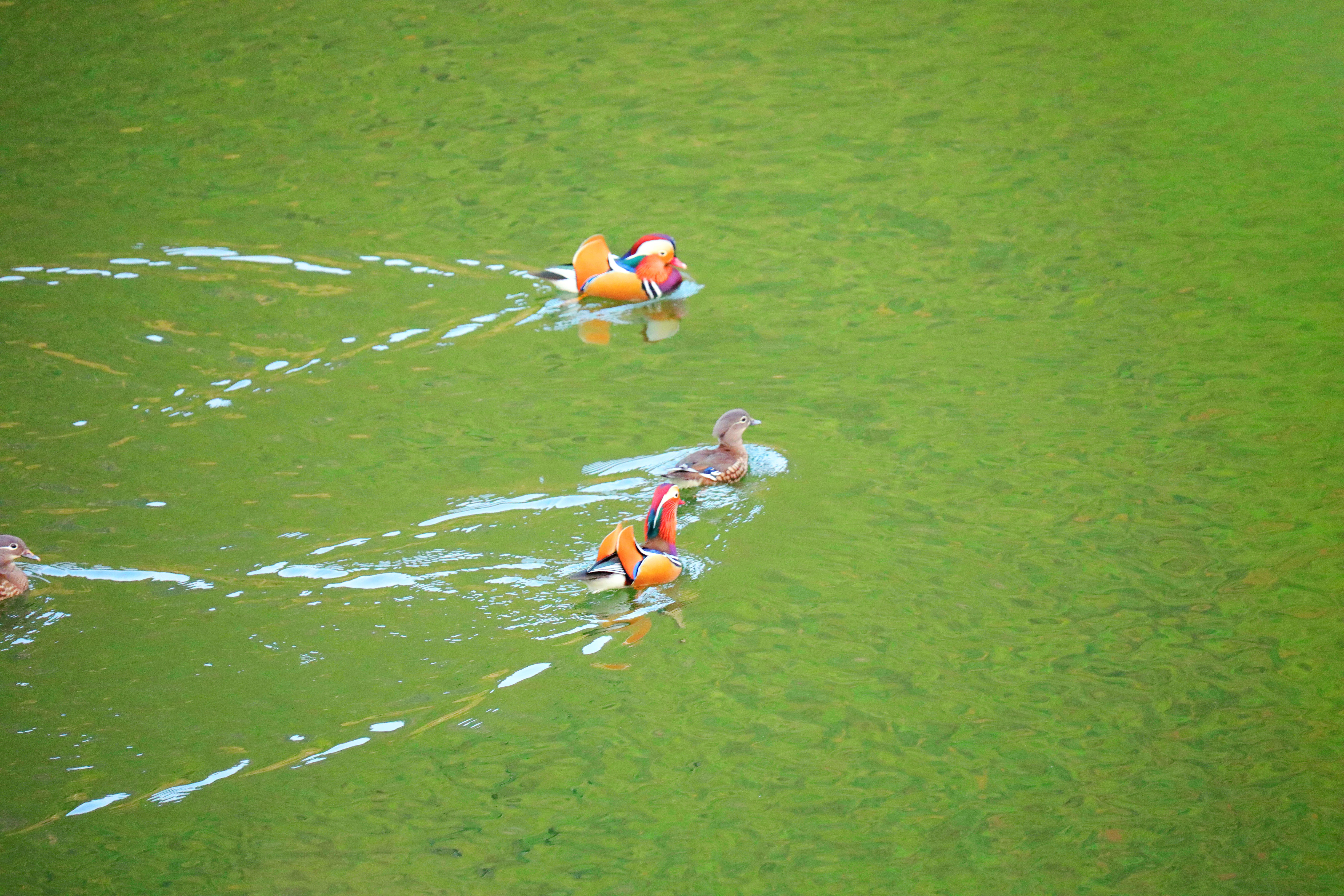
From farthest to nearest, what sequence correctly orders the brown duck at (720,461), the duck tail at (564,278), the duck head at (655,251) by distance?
the duck tail at (564,278)
the duck head at (655,251)
the brown duck at (720,461)

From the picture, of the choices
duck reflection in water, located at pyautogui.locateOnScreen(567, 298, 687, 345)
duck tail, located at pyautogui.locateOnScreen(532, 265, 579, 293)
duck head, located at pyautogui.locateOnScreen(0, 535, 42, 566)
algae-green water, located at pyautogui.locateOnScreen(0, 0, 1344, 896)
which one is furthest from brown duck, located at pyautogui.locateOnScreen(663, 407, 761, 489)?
duck head, located at pyautogui.locateOnScreen(0, 535, 42, 566)

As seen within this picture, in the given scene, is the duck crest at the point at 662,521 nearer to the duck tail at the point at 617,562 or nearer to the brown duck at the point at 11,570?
the duck tail at the point at 617,562

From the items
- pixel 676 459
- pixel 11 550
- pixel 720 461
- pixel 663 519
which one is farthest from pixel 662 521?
pixel 11 550

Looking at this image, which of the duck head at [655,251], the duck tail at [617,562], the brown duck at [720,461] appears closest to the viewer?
the duck tail at [617,562]

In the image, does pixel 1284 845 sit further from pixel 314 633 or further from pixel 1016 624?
pixel 314 633

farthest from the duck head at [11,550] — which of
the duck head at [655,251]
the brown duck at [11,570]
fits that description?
the duck head at [655,251]
